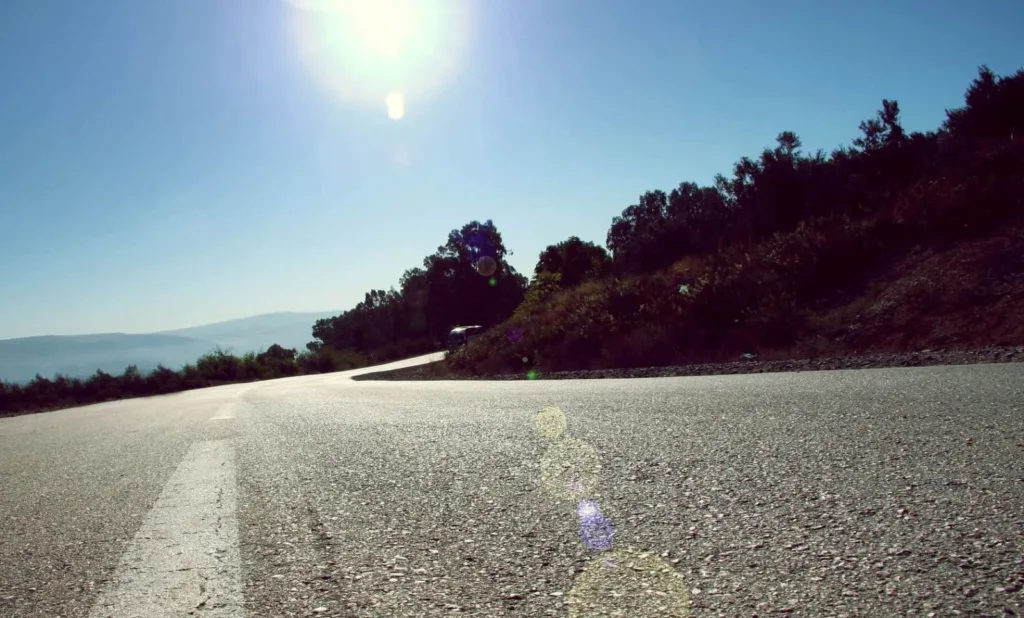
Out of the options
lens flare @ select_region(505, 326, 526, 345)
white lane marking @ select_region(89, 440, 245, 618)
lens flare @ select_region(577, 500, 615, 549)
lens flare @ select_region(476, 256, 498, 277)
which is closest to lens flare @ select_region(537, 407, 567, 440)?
lens flare @ select_region(577, 500, 615, 549)

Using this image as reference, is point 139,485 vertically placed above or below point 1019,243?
below

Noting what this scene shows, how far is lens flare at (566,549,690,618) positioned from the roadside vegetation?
28.8 feet

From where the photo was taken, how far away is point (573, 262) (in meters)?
38.2

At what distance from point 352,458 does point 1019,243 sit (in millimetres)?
11324

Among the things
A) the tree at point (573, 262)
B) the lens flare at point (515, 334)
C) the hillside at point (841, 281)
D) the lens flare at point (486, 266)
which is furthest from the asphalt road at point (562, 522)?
the lens flare at point (486, 266)

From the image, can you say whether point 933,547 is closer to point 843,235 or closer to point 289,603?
point 289,603

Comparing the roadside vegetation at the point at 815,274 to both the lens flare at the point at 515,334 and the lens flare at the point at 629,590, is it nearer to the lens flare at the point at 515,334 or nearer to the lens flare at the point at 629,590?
the lens flare at the point at 515,334

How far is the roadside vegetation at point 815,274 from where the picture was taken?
10000mm

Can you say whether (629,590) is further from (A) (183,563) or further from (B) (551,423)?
(B) (551,423)

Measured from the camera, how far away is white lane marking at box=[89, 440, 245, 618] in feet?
4.31

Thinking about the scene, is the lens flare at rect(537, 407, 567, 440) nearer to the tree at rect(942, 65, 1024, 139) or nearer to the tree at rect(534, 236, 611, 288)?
the tree at rect(942, 65, 1024, 139)

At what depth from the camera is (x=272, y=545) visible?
1675 mm

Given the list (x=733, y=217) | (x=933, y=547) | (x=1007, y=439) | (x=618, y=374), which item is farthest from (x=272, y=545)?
(x=733, y=217)

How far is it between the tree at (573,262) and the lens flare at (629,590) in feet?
82.9
